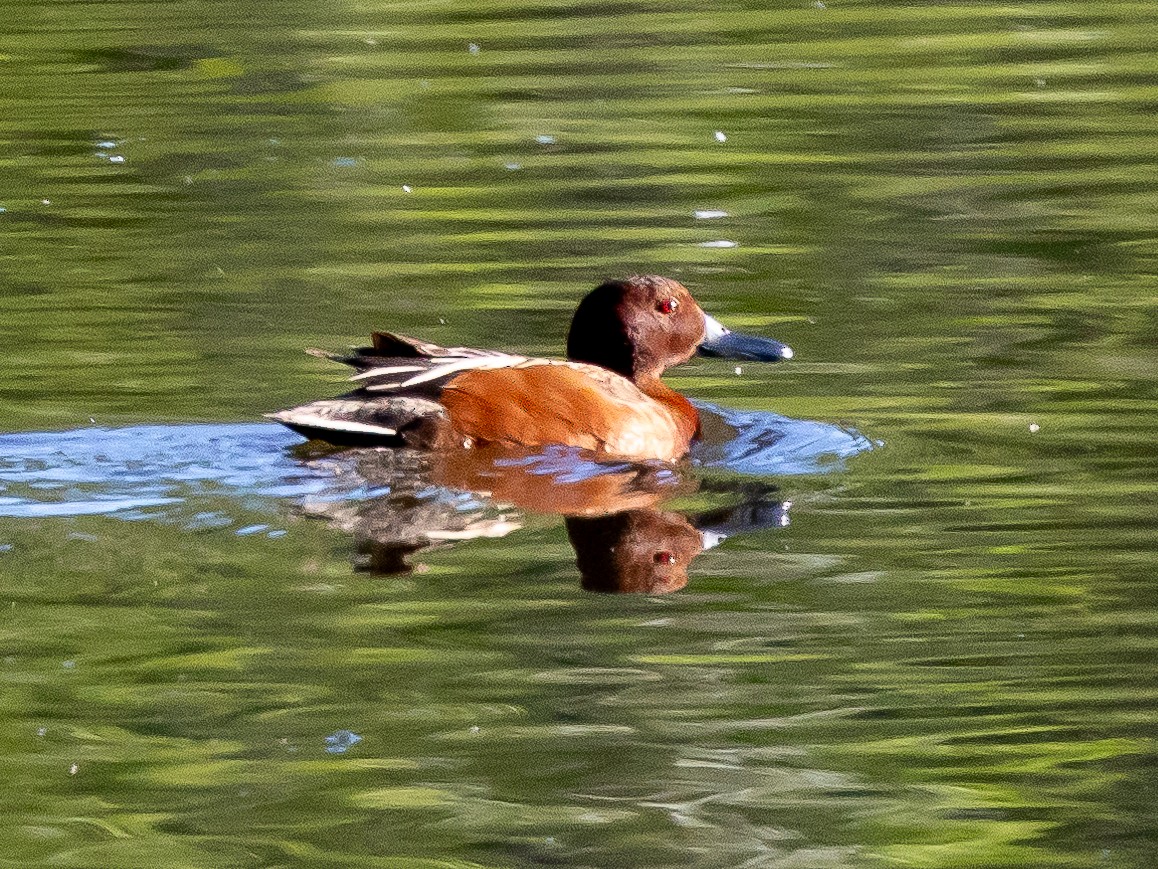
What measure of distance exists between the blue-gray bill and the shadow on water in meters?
0.40

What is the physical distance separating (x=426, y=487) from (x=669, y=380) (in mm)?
2569

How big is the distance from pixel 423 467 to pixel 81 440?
1191mm

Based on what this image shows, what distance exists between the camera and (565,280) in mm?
10539

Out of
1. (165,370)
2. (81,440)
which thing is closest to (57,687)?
(81,440)

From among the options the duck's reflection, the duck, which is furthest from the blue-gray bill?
the duck's reflection

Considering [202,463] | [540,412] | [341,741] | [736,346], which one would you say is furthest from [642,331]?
[341,741]

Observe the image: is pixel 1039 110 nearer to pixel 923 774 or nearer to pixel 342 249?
pixel 342 249

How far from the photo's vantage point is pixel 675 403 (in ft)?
28.3

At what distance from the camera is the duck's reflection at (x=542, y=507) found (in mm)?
6762

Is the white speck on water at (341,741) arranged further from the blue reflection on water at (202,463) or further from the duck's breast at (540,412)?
the duck's breast at (540,412)

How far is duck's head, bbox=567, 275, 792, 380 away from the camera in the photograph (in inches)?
352

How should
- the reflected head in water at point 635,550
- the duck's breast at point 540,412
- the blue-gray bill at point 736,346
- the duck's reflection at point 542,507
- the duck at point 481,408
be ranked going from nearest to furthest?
the reflected head in water at point 635,550 < the duck's reflection at point 542,507 < the duck at point 481,408 < the duck's breast at point 540,412 < the blue-gray bill at point 736,346

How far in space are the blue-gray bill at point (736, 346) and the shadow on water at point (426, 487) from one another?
397 mm

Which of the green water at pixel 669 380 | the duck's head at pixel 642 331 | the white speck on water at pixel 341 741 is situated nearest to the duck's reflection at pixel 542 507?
the green water at pixel 669 380
